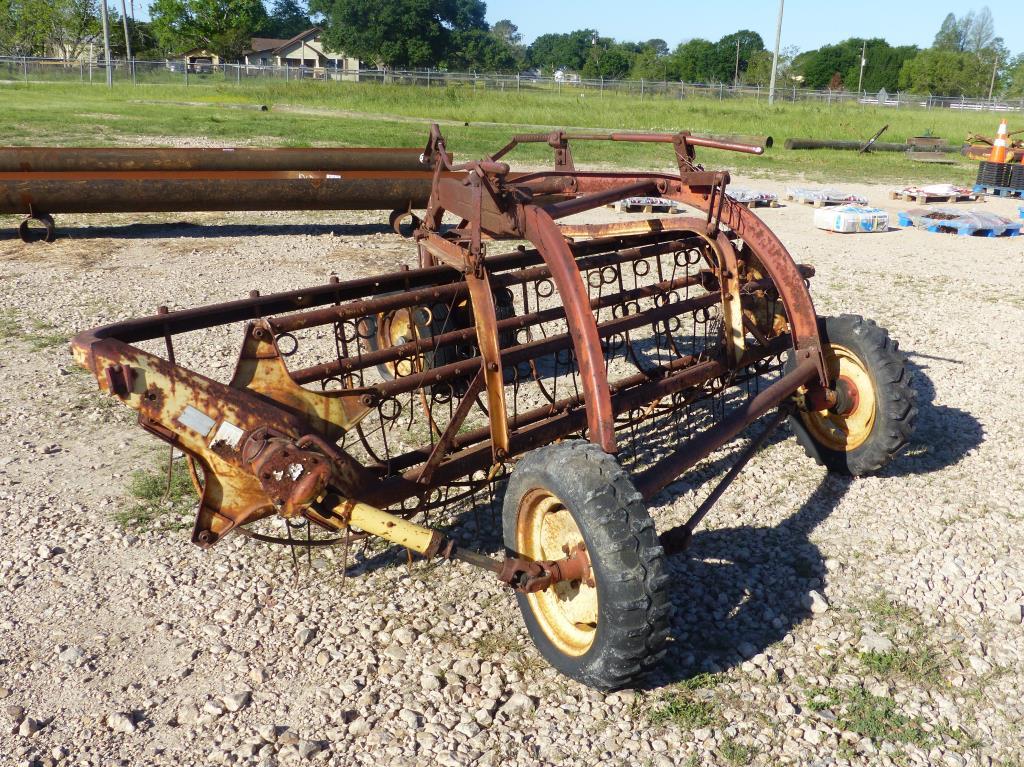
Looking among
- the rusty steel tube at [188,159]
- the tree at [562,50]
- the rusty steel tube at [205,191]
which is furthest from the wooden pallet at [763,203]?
the tree at [562,50]

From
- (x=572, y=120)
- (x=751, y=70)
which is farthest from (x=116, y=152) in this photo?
(x=751, y=70)

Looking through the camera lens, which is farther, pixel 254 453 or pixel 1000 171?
pixel 1000 171

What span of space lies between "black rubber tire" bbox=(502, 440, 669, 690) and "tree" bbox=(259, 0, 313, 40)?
118 meters

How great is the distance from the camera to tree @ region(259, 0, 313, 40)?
359ft

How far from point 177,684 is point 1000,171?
58.4 feet

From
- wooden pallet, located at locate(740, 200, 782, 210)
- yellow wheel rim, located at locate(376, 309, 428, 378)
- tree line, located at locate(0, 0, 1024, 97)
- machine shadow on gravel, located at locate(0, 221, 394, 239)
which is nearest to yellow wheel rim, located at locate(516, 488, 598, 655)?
yellow wheel rim, located at locate(376, 309, 428, 378)

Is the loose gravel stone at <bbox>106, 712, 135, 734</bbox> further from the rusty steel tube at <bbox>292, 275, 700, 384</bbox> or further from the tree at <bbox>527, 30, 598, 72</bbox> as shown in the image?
the tree at <bbox>527, 30, 598, 72</bbox>

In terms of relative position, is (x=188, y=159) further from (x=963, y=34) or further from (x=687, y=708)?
(x=963, y=34)

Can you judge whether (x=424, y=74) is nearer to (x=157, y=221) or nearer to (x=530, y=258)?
(x=157, y=221)

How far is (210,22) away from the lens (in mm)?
69812

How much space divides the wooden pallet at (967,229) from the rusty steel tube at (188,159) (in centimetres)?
726

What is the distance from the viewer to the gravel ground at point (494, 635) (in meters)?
2.89

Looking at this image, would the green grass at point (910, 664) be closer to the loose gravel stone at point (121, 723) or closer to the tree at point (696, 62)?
the loose gravel stone at point (121, 723)

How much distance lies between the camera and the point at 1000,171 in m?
16.5
